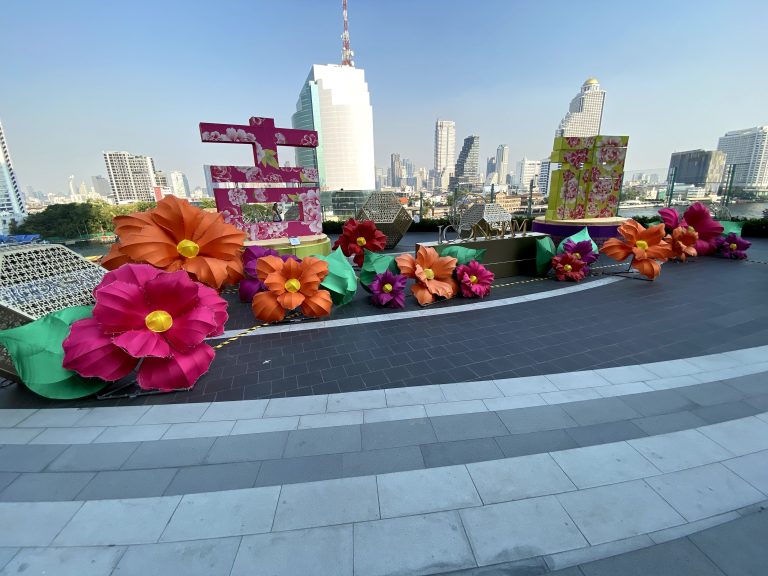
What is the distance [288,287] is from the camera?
16.1ft

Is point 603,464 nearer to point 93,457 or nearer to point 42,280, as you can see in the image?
point 93,457

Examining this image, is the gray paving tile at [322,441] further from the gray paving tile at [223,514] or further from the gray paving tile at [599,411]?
the gray paving tile at [599,411]

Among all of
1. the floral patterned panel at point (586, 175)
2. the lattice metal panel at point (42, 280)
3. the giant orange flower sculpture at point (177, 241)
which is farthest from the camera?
the floral patterned panel at point (586, 175)

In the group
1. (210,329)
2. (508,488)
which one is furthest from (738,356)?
(210,329)

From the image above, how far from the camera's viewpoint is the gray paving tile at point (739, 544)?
5.44ft

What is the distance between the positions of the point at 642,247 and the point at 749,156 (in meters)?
20.2

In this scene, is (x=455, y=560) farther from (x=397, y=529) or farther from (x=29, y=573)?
(x=29, y=573)

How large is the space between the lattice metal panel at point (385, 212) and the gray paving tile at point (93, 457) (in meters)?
9.76

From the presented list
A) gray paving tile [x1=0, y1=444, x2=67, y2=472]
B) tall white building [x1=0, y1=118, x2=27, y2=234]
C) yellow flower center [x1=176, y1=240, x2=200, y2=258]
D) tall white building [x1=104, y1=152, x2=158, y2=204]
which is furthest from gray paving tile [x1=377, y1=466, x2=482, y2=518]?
tall white building [x1=104, y1=152, x2=158, y2=204]

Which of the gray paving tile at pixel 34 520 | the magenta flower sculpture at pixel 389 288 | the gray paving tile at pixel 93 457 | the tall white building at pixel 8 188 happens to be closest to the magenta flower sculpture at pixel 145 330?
the gray paving tile at pixel 93 457

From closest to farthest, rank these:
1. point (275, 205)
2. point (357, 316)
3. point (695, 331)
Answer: point (695, 331) < point (357, 316) < point (275, 205)

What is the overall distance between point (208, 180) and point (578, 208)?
33.6 ft

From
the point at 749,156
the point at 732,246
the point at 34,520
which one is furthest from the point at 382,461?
the point at 749,156

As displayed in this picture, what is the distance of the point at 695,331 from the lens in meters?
4.59
